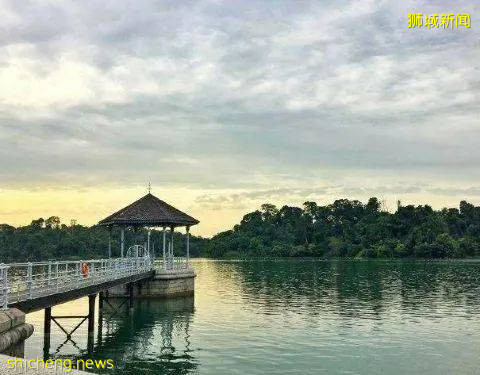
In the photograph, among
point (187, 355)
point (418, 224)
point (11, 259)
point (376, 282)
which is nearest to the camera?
point (187, 355)

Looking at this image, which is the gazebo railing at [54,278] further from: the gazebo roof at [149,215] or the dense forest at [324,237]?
the dense forest at [324,237]

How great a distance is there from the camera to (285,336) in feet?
91.9

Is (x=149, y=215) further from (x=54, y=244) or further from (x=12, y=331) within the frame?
(x=54, y=244)

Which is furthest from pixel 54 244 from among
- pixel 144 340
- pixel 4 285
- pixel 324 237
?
pixel 4 285

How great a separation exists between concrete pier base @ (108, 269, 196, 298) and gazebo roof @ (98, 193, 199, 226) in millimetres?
3670

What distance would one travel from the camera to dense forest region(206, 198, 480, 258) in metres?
143

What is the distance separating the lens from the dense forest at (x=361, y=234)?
143 meters

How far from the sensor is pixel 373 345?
84.7 ft

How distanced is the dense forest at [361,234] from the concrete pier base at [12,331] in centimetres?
13109

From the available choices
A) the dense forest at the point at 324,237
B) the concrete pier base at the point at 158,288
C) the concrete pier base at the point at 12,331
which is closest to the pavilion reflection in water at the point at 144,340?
the concrete pier base at the point at 158,288

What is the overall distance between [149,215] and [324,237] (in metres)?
140

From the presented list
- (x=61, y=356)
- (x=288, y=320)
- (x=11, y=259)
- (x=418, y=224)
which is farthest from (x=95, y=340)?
(x=418, y=224)

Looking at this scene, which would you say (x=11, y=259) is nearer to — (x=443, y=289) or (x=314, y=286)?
(x=314, y=286)

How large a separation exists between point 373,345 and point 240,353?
6213 millimetres
